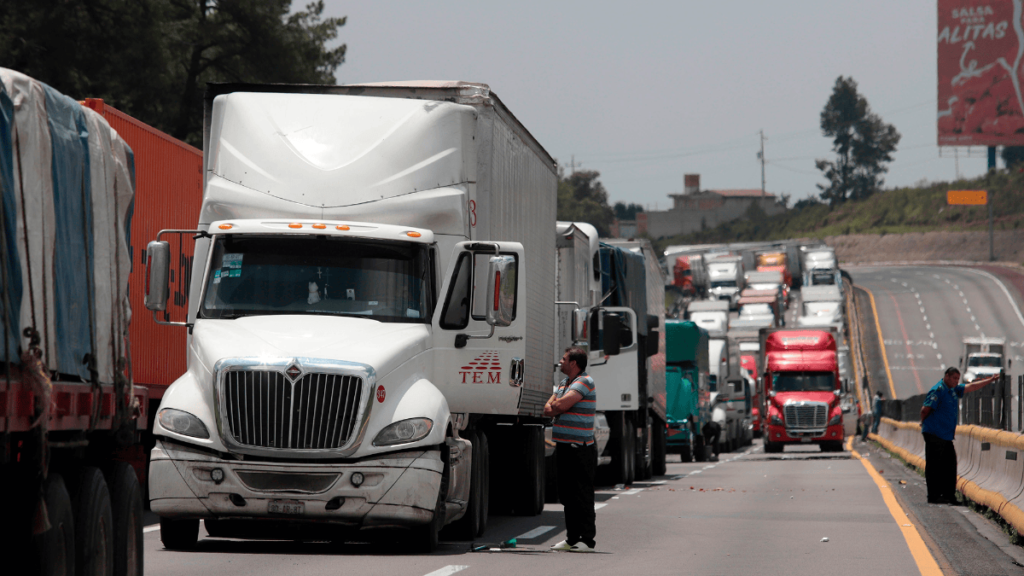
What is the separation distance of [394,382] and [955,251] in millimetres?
160187

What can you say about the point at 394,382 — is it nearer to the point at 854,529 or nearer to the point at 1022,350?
→ the point at 854,529

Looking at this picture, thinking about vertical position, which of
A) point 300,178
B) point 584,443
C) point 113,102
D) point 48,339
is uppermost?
point 113,102

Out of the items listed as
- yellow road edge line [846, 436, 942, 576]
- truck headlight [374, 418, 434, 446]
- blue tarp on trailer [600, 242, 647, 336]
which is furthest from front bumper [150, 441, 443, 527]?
blue tarp on trailer [600, 242, 647, 336]

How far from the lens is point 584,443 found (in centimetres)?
1280

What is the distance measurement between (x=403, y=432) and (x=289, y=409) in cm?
86

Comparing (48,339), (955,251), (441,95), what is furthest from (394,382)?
(955,251)

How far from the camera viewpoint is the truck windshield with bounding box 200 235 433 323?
12320 mm

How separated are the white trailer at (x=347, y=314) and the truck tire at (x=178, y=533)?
0.02 m

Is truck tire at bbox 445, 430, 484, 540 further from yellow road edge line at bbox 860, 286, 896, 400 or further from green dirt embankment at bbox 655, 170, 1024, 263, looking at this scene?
green dirt embankment at bbox 655, 170, 1024, 263

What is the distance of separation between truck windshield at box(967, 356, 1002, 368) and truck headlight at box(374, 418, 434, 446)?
221 ft

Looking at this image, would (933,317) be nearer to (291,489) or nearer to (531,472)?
(531,472)

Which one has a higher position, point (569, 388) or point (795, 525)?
point (569, 388)

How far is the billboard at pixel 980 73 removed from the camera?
4892 inches

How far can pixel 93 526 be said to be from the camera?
723 centimetres
